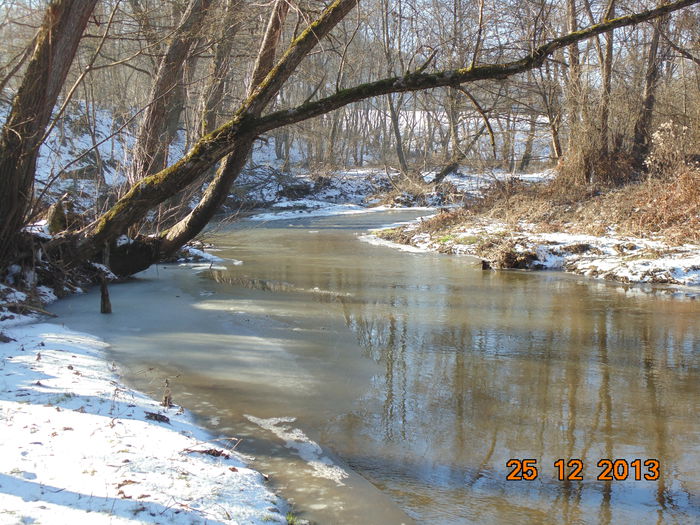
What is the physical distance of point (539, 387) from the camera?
220 inches

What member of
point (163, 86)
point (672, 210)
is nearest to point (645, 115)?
point (672, 210)

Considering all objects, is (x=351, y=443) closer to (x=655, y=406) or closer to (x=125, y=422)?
(x=125, y=422)

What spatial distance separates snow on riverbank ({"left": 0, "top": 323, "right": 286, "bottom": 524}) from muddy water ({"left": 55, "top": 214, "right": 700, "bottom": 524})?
0.35 metres

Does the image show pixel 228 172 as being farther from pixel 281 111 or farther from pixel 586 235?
pixel 586 235

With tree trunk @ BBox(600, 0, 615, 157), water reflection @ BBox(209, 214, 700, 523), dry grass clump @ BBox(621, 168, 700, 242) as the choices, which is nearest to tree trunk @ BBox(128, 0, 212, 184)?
water reflection @ BBox(209, 214, 700, 523)

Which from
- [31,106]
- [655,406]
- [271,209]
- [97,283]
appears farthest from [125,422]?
[271,209]

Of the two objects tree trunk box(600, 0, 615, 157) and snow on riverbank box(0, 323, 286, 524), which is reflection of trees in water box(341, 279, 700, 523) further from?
tree trunk box(600, 0, 615, 157)

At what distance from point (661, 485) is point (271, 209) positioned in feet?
92.6

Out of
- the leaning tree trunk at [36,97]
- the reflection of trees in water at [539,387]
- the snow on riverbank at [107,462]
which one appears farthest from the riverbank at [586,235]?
the snow on riverbank at [107,462]

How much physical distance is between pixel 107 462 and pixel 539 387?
3872mm

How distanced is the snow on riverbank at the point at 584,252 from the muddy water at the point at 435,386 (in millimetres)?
1057

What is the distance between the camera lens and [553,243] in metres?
13.8

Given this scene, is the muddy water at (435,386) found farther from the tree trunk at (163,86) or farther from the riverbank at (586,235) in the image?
the tree trunk at (163,86)

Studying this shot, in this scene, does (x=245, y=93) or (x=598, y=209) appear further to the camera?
(x=598, y=209)
